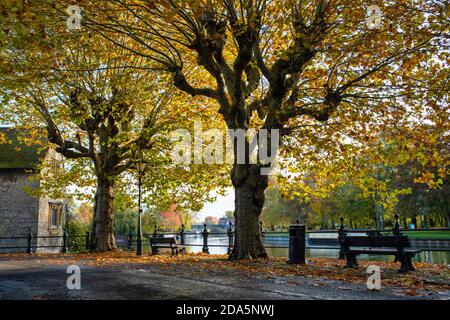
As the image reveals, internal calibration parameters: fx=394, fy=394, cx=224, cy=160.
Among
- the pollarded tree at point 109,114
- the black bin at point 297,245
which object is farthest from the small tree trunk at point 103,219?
the black bin at point 297,245

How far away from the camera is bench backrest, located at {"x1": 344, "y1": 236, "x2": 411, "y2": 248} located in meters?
9.26

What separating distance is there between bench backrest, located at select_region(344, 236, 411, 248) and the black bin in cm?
224

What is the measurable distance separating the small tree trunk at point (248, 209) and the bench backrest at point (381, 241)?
3599 millimetres

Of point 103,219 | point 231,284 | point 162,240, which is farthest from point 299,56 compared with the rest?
point 103,219

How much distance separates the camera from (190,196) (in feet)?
65.6

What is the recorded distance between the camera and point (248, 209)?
12.8m

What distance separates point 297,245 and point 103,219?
36.4ft

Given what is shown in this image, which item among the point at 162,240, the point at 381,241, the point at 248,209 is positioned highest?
the point at 248,209

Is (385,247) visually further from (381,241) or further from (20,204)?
(20,204)

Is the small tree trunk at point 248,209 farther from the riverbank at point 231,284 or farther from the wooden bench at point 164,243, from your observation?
the wooden bench at point 164,243

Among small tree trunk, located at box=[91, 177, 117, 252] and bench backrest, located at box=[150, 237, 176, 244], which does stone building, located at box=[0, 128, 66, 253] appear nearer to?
small tree trunk, located at box=[91, 177, 117, 252]

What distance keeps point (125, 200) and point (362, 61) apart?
1397cm

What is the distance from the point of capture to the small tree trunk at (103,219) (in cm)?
1930
